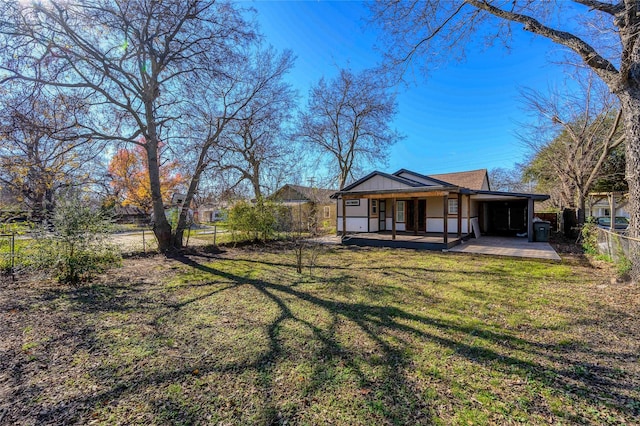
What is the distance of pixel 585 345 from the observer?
3203mm

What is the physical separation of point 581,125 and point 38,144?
21.9 meters

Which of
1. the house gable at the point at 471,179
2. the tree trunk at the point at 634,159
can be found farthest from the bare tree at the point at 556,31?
the house gable at the point at 471,179

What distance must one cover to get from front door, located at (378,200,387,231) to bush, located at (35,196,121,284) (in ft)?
41.4

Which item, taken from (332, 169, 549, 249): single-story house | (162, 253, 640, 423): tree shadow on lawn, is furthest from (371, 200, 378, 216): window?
(162, 253, 640, 423): tree shadow on lawn

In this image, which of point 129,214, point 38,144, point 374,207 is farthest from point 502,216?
point 129,214

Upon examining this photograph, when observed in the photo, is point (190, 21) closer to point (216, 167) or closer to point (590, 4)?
point (216, 167)

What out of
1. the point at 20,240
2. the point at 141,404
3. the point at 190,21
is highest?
the point at 190,21

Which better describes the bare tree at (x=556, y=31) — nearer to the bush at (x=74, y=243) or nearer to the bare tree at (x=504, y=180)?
the bush at (x=74, y=243)

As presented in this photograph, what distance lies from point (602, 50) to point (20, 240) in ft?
49.1

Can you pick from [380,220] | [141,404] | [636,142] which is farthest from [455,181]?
[141,404]

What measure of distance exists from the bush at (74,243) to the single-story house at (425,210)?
380 inches

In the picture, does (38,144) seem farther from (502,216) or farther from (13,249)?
(502,216)

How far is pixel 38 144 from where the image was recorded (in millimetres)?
7699

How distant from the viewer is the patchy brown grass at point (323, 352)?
2.24 meters
